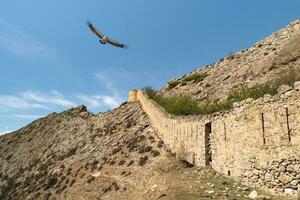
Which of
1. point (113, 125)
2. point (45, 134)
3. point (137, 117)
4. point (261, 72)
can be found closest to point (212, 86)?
point (261, 72)

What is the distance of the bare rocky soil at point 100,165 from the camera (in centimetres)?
1927

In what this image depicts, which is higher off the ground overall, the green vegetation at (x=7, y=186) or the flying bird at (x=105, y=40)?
the flying bird at (x=105, y=40)

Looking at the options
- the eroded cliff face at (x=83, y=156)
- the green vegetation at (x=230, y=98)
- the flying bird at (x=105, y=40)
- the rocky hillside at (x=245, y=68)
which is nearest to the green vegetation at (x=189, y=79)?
the rocky hillside at (x=245, y=68)

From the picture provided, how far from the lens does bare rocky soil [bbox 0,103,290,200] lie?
19.3m

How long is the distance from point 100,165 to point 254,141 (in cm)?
1538

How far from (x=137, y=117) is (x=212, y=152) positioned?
1566 centimetres

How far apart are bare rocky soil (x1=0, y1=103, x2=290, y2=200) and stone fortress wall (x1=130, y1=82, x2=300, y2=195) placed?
77 centimetres

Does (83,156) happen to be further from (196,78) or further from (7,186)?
(196,78)

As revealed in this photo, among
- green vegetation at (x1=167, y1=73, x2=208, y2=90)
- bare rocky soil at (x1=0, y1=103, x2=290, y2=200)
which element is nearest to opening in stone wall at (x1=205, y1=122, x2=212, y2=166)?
bare rocky soil at (x1=0, y1=103, x2=290, y2=200)

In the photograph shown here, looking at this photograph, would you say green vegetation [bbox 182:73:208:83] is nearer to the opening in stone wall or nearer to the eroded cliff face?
the eroded cliff face

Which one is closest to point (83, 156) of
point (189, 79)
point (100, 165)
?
point (100, 165)

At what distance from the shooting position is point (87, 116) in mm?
45031

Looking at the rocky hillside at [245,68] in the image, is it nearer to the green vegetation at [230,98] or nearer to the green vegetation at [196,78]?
the green vegetation at [196,78]

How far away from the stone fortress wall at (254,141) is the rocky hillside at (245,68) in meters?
11.5
